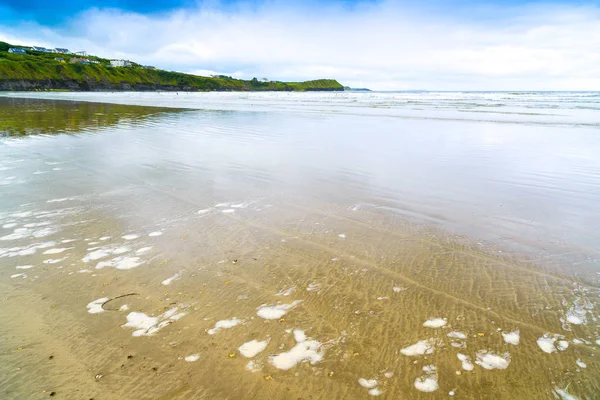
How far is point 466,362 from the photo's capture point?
3.21 m

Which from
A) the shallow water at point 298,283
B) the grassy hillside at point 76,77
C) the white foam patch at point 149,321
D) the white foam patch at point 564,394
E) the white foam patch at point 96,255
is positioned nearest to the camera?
the white foam patch at point 564,394

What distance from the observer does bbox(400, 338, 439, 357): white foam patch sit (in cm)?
334

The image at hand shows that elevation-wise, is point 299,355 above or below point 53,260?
below

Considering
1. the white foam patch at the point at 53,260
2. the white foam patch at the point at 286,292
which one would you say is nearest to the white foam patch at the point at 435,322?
the white foam patch at the point at 286,292

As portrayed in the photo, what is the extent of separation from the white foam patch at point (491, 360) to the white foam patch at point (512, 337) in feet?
0.76

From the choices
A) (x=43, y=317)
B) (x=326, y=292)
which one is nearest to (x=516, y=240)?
(x=326, y=292)

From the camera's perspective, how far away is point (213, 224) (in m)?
6.39

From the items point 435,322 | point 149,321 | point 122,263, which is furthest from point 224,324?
point 435,322

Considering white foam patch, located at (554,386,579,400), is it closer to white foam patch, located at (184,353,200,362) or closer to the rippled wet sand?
the rippled wet sand

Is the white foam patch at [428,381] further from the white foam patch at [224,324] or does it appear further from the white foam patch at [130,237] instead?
the white foam patch at [130,237]

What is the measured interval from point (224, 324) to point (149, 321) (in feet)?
2.71

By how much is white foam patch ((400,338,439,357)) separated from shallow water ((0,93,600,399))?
0.04ft

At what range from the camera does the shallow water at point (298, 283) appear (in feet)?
10.1

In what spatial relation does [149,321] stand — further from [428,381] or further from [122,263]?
[428,381]
